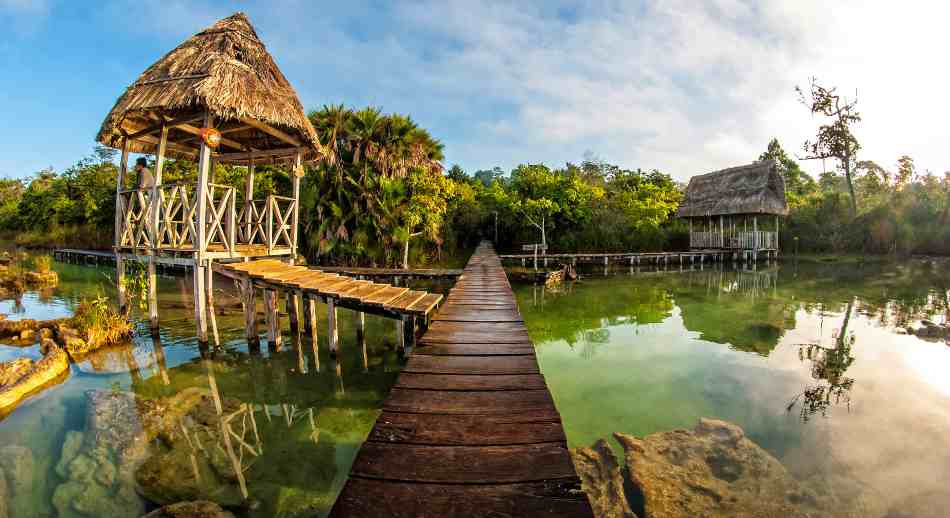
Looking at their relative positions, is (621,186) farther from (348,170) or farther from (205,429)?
(205,429)

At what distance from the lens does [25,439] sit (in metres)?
4.66

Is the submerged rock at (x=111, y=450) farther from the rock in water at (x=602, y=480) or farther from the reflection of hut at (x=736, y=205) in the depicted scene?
the reflection of hut at (x=736, y=205)

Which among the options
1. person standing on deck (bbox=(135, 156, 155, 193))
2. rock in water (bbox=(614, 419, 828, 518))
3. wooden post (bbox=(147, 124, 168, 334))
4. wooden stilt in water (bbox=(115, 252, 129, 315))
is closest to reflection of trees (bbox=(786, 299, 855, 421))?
rock in water (bbox=(614, 419, 828, 518))

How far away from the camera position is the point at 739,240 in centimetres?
2569

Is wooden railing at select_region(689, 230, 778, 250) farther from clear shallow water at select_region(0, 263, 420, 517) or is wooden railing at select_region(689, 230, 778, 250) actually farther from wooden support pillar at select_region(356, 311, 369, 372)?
wooden support pillar at select_region(356, 311, 369, 372)

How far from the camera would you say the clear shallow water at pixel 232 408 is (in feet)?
12.3

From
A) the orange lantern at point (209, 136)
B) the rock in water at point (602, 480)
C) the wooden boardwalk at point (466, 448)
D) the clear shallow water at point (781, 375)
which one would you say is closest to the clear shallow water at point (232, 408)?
the wooden boardwalk at point (466, 448)

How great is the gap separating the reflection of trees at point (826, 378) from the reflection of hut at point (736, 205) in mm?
17669

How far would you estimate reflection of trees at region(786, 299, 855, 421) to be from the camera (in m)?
5.68

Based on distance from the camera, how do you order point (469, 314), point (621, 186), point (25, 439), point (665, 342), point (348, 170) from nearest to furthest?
point (25, 439) < point (469, 314) < point (665, 342) < point (348, 170) < point (621, 186)

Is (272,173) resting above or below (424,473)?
above

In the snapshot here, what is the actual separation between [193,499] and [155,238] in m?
6.04

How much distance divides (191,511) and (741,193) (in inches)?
1146

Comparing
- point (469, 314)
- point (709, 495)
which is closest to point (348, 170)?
point (469, 314)
